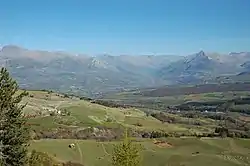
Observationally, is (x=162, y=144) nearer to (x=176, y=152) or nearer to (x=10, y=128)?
(x=176, y=152)

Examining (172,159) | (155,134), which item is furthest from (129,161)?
(155,134)

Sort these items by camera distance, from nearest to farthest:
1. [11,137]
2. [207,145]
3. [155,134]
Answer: [11,137]
[207,145]
[155,134]

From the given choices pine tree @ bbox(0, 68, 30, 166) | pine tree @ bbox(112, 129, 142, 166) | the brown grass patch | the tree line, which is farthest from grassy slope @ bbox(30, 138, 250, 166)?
pine tree @ bbox(0, 68, 30, 166)

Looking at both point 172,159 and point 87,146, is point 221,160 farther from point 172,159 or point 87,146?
point 87,146

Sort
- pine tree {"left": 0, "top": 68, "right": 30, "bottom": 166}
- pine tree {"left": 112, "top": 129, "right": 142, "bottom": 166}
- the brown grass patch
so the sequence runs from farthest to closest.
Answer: the brown grass patch → pine tree {"left": 112, "top": 129, "right": 142, "bottom": 166} → pine tree {"left": 0, "top": 68, "right": 30, "bottom": 166}

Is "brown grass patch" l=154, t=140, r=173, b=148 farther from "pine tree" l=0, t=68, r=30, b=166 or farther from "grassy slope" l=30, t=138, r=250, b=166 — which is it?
"pine tree" l=0, t=68, r=30, b=166

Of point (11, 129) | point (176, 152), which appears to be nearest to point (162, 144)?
point (176, 152)
